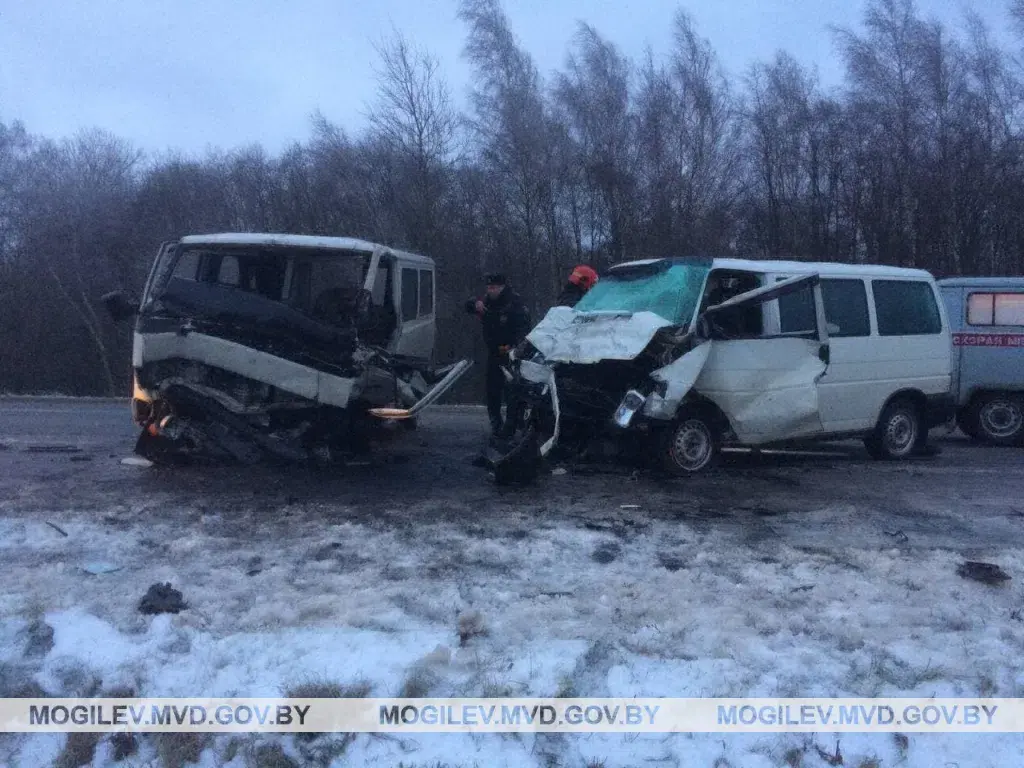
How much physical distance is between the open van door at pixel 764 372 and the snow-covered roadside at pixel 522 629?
7.86 ft

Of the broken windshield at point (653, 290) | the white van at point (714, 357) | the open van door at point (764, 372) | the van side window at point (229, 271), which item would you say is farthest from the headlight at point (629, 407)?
the van side window at point (229, 271)

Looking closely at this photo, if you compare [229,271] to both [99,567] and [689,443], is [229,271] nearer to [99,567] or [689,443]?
[99,567]

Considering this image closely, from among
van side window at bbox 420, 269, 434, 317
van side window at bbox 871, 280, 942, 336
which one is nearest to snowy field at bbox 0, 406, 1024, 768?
van side window at bbox 871, 280, 942, 336

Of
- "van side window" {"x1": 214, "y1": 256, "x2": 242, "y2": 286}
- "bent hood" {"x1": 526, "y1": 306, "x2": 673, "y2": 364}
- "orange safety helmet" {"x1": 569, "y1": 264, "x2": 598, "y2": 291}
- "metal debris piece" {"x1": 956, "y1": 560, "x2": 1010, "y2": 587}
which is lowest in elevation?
"metal debris piece" {"x1": 956, "y1": 560, "x2": 1010, "y2": 587}

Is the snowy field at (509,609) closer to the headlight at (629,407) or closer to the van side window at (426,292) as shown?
the headlight at (629,407)

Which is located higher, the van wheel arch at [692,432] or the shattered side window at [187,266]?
the shattered side window at [187,266]

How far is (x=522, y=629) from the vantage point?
171 inches

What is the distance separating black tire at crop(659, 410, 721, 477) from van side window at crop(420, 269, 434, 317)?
13.0 ft

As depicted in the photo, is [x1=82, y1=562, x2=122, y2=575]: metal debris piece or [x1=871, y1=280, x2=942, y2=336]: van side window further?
[x1=871, y1=280, x2=942, y2=336]: van side window

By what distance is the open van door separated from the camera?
786cm

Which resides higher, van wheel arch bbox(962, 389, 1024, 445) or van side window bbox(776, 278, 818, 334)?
van side window bbox(776, 278, 818, 334)

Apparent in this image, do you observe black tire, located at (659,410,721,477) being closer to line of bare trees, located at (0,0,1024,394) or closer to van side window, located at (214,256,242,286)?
van side window, located at (214,256,242,286)

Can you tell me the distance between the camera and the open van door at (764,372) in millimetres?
7863

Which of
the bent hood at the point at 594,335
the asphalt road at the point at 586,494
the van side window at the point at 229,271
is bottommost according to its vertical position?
the asphalt road at the point at 586,494
